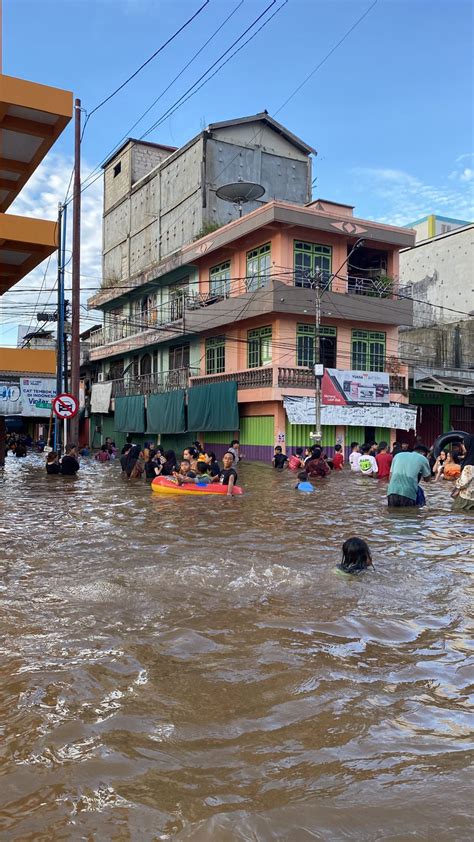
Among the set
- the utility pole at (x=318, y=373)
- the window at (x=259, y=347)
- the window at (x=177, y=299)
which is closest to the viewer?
the utility pole at (x=318, y=373)

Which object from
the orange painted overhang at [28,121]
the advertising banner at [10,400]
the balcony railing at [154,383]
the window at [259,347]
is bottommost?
the advertising banner at [10,400]

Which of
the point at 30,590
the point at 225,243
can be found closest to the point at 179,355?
the point at 225,243

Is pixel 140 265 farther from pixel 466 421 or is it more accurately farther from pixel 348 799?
pixel 348 799

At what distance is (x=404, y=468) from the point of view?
41.0 ft

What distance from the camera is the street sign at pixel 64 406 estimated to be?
63.7ft

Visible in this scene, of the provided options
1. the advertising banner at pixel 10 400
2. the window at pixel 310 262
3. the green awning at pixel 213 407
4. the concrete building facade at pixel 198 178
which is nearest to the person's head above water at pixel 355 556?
the window at pixel 310 262

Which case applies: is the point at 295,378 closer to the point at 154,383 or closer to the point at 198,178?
the point at 154,383

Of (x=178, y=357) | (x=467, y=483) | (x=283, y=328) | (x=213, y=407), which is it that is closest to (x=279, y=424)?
(x=283, y=328)

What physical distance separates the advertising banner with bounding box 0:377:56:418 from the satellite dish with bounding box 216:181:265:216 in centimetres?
1507

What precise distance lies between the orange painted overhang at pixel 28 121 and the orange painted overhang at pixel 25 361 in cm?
410

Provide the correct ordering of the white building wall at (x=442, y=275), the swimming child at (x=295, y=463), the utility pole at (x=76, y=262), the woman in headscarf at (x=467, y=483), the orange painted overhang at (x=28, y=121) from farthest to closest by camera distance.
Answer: the white building wall at (x=442, y=275) < the swimming child at (x=295, y=463) < the utility pole at (x=76, y=262) < the woman in headscarf at (x=467, y=483) < the orange painted overhang at (x=28, y=121)

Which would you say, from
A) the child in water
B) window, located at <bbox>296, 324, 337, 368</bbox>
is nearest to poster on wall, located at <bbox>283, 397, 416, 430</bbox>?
window, located at <bbox>296, 324, 337, 368</bbox>

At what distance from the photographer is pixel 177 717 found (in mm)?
3938

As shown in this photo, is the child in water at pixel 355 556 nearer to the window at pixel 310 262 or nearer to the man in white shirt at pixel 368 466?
the man in white shirt at pixel 368 466
